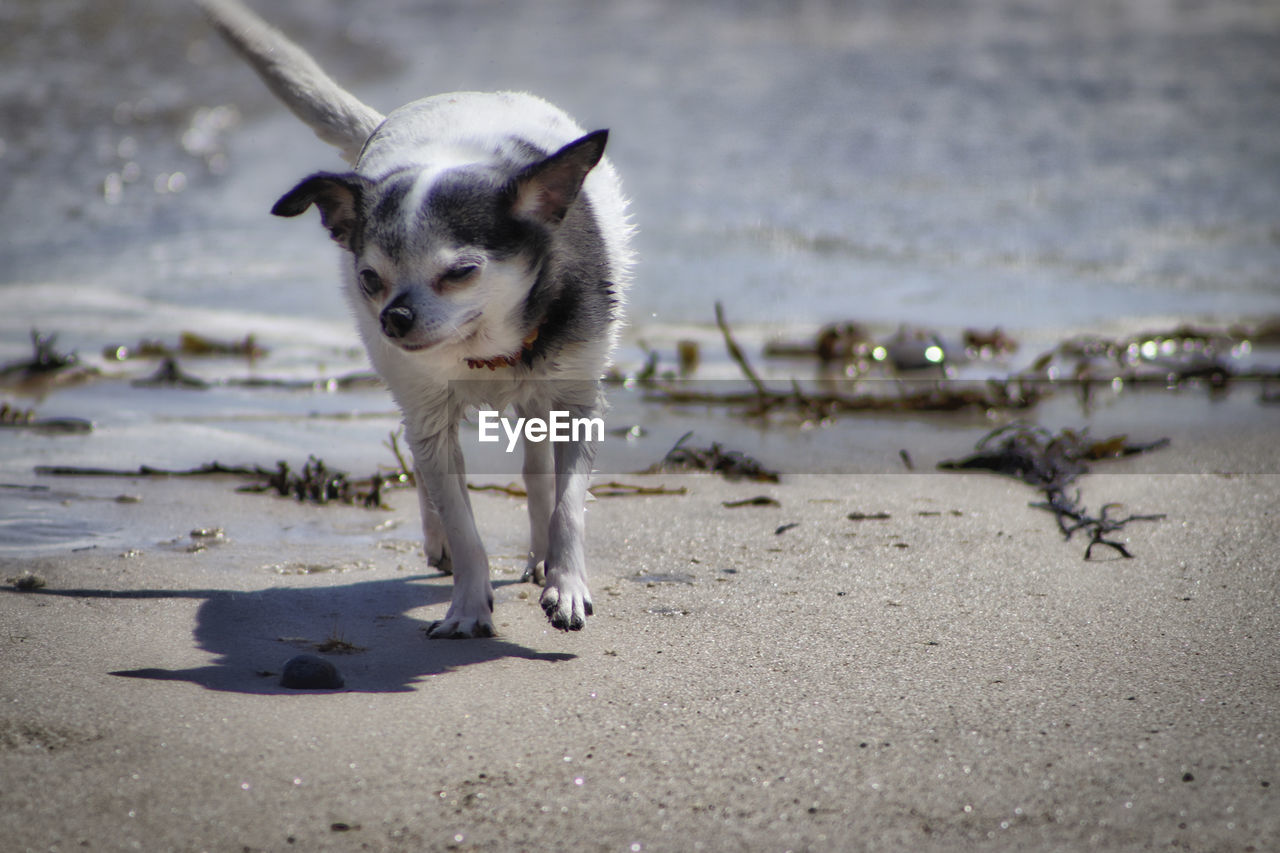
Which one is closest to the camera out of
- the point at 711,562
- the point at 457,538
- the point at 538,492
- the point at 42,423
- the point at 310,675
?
the point at 310,675

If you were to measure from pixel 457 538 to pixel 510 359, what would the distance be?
509 millimetres

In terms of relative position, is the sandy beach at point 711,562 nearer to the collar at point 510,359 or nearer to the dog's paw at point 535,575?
the dog's paw at point 535,575

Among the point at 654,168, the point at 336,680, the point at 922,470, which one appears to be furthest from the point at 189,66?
the point at 336,680

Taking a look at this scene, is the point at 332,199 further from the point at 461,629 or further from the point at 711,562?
the point at 711,562

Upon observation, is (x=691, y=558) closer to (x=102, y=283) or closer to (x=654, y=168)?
(x=102, y=283)

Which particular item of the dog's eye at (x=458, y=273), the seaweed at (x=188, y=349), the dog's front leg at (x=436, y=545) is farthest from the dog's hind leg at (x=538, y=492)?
the seaweed at (x=188, y=349)

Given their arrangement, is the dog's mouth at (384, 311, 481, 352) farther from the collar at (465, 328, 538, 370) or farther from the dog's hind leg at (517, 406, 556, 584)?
the dog's hind leg at (517, 406, 556, 584)

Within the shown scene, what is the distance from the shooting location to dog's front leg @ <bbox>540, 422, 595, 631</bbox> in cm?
307

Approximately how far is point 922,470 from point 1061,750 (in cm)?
249

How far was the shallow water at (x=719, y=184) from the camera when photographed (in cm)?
575

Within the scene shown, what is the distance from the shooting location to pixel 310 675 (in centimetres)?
260

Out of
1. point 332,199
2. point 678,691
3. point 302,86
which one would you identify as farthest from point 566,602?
point 302,86

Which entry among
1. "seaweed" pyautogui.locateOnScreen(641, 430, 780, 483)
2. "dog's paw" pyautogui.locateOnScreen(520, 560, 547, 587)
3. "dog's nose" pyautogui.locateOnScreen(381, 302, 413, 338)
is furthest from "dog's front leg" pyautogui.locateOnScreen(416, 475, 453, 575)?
"seaweed" pyautogui.locateOnScreen(641, 430, 780, 483)

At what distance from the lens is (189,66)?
16.1 metres
